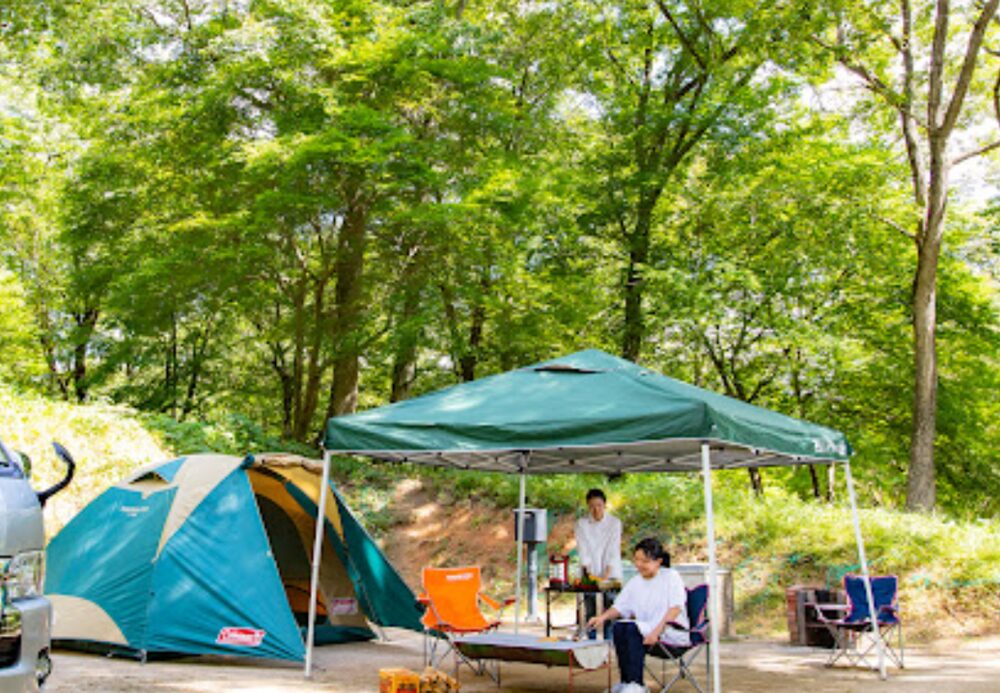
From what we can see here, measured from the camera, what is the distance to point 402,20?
1511 cm

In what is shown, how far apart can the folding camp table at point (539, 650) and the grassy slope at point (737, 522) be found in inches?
212

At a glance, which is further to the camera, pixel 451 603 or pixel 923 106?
pixel 923 106

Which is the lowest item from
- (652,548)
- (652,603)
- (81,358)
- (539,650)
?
(539,650)

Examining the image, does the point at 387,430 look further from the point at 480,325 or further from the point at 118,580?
the point at 480,325

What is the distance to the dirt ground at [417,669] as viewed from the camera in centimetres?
620

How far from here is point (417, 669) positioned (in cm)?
741

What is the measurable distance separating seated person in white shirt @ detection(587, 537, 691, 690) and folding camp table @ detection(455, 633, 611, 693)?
15cm

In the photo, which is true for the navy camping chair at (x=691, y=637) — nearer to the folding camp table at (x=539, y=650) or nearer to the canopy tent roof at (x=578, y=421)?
the folding camp table at (x=539, y=650)

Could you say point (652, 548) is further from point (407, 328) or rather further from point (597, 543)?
point (407, 328)

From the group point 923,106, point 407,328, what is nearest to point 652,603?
point 407,328

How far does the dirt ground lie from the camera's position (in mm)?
6195

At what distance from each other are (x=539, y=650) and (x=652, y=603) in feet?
2.70

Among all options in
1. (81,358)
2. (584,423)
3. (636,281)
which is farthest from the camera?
(81,358)

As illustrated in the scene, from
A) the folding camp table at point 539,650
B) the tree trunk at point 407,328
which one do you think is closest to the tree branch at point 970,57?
the tree trunk at point 407,328
